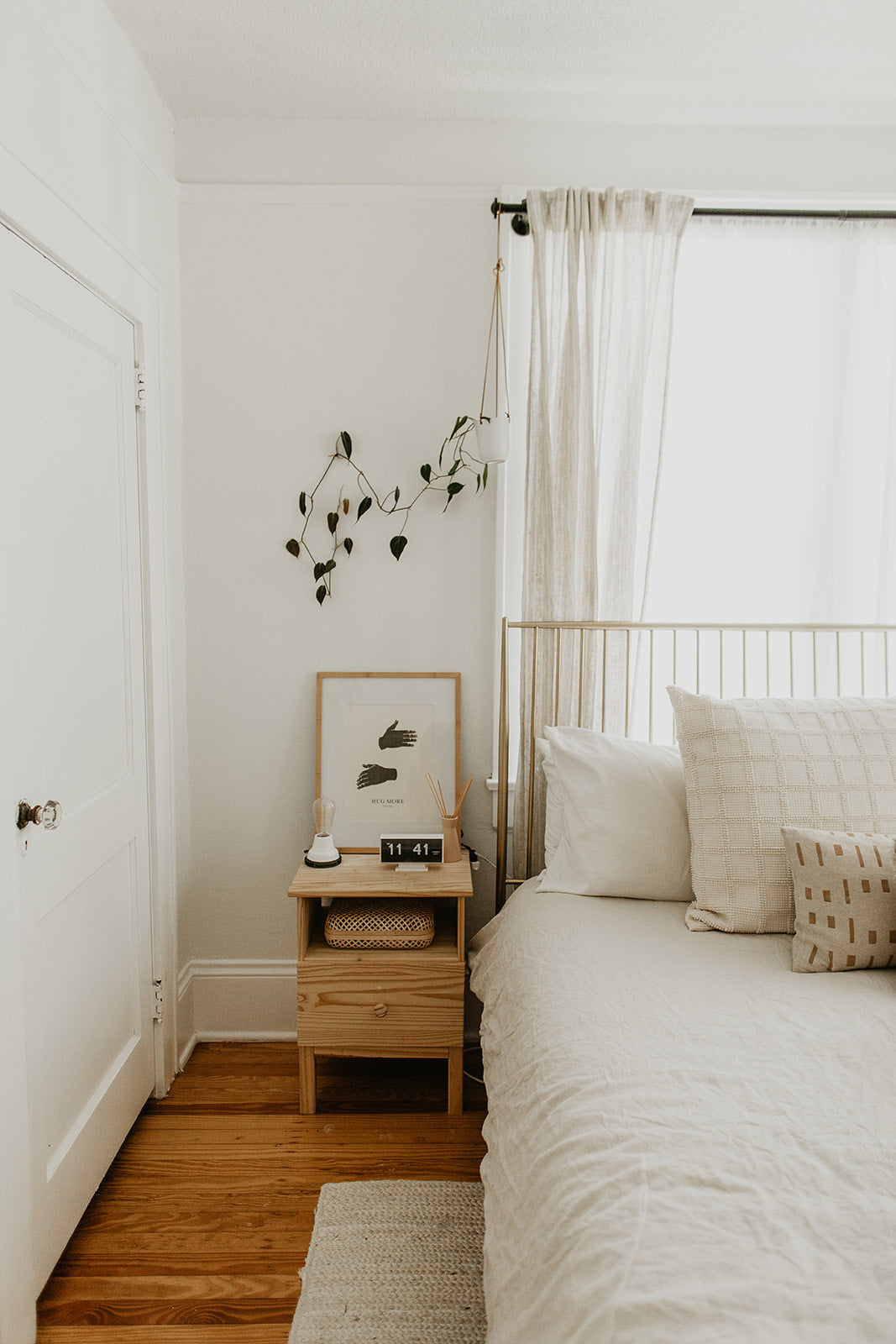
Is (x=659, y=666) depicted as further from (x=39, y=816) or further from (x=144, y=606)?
(x=39, y=816)

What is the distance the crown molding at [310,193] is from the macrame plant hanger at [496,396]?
18cm

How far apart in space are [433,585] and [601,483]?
57cm

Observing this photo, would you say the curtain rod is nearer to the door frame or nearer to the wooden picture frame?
the door frame

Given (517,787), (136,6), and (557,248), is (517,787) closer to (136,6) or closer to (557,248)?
(557,248)

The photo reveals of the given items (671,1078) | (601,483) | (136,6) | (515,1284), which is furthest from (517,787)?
(136,6)

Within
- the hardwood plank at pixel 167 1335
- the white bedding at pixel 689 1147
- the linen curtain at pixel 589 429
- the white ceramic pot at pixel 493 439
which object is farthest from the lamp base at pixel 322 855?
the white ceramic pot at pixel 493 439

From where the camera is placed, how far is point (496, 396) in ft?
7.87

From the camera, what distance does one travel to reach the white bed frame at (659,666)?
2.34 m

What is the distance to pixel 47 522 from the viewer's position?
5.25ft

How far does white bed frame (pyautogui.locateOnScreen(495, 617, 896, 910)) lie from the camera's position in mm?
2340

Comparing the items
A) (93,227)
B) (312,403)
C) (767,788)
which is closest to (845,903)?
(767,788)

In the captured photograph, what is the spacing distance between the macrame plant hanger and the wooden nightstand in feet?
3.87

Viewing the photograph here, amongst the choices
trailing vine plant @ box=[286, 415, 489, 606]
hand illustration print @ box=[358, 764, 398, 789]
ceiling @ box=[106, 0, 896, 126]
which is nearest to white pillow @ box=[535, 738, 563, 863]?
hand illustration print @ box=[358, 764, 398, 789]

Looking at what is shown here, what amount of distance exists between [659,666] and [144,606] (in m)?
1.48
